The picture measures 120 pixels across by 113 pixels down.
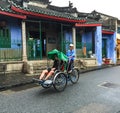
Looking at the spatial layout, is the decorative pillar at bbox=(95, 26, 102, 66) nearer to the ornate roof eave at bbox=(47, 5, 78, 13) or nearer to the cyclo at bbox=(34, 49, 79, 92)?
the ornate roof eave at bbox=(47, 5, 78, 13)

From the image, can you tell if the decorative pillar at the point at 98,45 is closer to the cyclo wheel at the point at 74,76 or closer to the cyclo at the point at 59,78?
the cyclo wheel at the point at 74,76

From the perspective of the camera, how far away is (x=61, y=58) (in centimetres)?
834

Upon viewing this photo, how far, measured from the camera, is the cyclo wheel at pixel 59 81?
25.1 feet

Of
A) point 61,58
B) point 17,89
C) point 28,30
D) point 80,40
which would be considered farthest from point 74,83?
point 80,40

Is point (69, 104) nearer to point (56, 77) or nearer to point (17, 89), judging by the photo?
point (56, 77)

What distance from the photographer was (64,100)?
265 inches

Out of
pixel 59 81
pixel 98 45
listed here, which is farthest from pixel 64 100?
pixel 98 45

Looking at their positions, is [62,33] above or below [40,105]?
above

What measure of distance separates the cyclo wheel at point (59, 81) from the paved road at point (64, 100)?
23 centimetres

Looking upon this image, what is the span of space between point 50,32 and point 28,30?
243cm

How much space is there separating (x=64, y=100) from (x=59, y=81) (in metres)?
1.28

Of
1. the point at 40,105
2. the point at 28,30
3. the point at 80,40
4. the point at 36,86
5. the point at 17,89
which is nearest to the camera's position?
the point at 40,105

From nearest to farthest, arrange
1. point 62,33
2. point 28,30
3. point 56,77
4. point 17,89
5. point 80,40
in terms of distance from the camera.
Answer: point 56,77
point 17,89
point 28,30
point 62,33
point 80,40

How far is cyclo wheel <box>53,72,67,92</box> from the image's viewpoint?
25.1 ft
